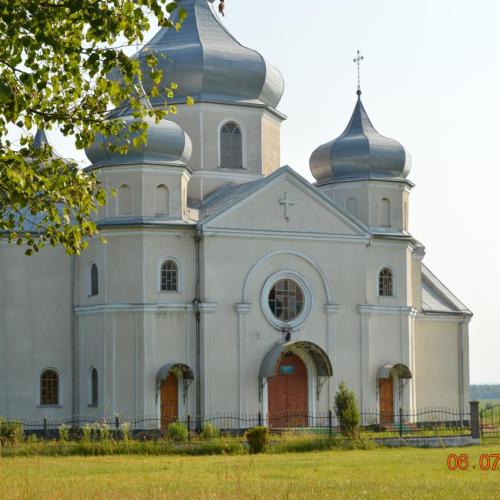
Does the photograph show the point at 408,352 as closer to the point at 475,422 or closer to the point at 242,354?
the point at 242,354

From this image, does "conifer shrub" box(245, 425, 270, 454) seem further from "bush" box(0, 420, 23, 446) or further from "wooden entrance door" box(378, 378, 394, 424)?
"wooden entrance door" box(378, 378, 394, 424)

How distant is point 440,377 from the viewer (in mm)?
39719

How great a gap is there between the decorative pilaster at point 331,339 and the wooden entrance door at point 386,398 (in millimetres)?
1802

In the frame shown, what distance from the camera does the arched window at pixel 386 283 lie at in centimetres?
3719

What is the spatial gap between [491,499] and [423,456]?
9055 millimetres

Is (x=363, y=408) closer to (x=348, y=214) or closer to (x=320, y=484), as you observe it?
(x=348, y=214)

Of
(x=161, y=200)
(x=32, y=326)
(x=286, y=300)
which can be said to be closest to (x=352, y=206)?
(x=286, y=300)

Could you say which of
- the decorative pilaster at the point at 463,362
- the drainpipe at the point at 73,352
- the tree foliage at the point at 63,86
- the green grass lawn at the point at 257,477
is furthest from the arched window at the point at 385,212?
the tree foliage at the point at 63,86

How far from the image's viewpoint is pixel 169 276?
34219mm

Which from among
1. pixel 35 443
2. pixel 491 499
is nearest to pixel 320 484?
pixel 491 499

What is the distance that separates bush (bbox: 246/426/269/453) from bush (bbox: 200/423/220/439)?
440 cm

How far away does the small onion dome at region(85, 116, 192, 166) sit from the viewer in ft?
111

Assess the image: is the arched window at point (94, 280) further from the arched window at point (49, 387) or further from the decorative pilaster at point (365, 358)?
the decorative pilaster at point (365, 358)

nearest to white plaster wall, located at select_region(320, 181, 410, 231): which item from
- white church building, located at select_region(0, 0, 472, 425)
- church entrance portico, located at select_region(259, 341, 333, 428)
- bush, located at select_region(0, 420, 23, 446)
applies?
white church building, located at select_region(0, 0, 472, 425)
